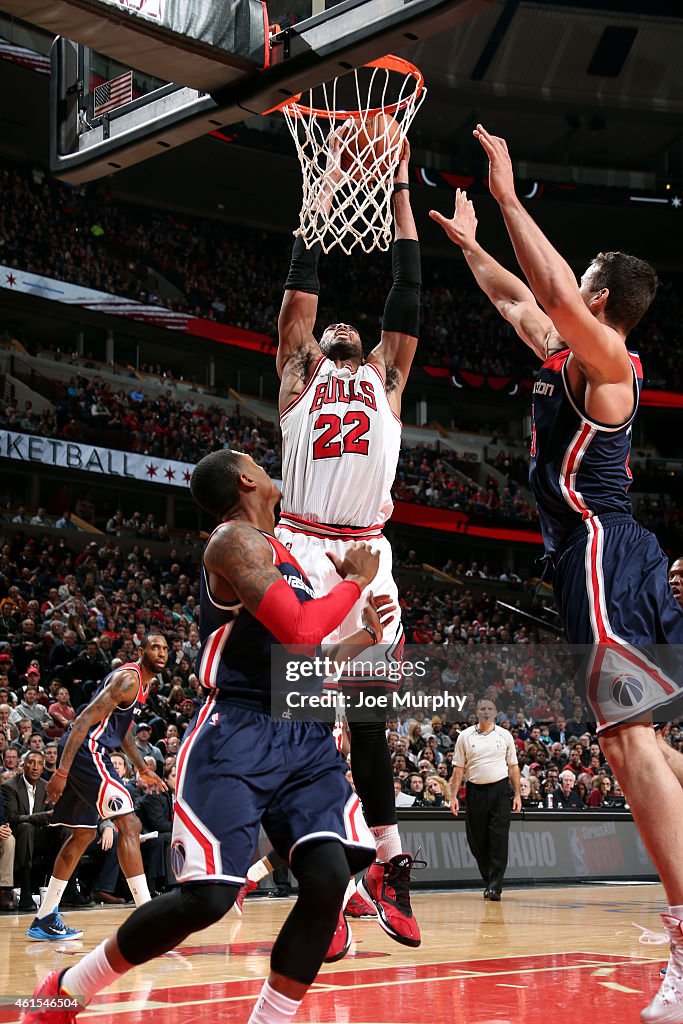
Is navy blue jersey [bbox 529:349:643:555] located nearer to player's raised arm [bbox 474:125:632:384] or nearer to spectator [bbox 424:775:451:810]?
player's raised arm [bbox 474:125:632:384]

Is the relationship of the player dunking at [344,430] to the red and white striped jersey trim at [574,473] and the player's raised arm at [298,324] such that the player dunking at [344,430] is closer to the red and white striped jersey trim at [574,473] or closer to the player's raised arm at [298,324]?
the player's raised arm at [298,324]

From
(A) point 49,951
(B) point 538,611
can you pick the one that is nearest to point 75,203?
(B) point 538,611

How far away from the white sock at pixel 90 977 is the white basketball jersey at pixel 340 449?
8.68 ft

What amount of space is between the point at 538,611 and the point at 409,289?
24469 mm

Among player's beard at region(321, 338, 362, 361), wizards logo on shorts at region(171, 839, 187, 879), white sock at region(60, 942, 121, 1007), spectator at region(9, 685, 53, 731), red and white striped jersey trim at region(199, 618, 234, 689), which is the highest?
player's beard at region(321, 338, 362, 361)

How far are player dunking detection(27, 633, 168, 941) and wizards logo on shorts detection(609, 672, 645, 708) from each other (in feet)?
17.4

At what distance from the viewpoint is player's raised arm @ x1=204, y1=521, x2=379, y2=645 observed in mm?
3941

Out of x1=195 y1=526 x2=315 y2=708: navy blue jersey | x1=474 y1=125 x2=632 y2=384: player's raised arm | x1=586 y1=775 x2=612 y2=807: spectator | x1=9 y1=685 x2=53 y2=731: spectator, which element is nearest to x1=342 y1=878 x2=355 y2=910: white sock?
x1=195 y1=526 x2=315 y2=708: navy blue jersey

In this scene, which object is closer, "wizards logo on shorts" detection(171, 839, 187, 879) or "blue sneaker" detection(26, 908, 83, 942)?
"wizards logo on shorts" detection(171, 839, 187, 879)

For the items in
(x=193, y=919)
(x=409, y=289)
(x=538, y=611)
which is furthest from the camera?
(x=538, y=611)

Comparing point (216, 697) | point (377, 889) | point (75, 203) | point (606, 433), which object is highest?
point (75, 203)

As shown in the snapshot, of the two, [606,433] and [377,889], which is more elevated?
[606,433]

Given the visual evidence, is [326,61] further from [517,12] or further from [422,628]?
[517,12]

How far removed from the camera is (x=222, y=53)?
18.1 ft
